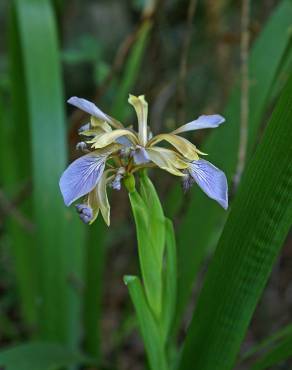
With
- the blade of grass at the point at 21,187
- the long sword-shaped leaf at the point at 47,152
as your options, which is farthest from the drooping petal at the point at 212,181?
the blade of grass at the point at 21,187

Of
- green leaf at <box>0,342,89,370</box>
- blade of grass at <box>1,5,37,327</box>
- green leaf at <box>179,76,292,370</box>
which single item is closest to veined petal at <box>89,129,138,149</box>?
green leaf at <box>179,76,292,370</box>

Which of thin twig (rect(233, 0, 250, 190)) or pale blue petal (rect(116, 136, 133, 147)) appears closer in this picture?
pale blue petal (rect(116, 136, 133, 147))

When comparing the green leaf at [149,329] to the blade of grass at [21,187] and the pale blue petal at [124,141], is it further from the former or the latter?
the blade of grass at [21,187]

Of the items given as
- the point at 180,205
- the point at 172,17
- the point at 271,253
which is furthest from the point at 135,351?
the point at 172,17

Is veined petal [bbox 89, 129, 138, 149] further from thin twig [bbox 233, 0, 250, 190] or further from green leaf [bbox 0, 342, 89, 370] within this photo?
green leaf [bbox 0, 342, 89, 370]

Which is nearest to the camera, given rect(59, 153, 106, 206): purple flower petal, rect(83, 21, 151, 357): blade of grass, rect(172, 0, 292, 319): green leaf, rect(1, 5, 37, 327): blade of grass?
rect(59, 153, 106, 206): purple flower petal

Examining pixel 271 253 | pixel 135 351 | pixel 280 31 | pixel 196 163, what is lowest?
pixel 135 351

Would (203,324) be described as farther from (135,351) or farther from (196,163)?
(135,351)
